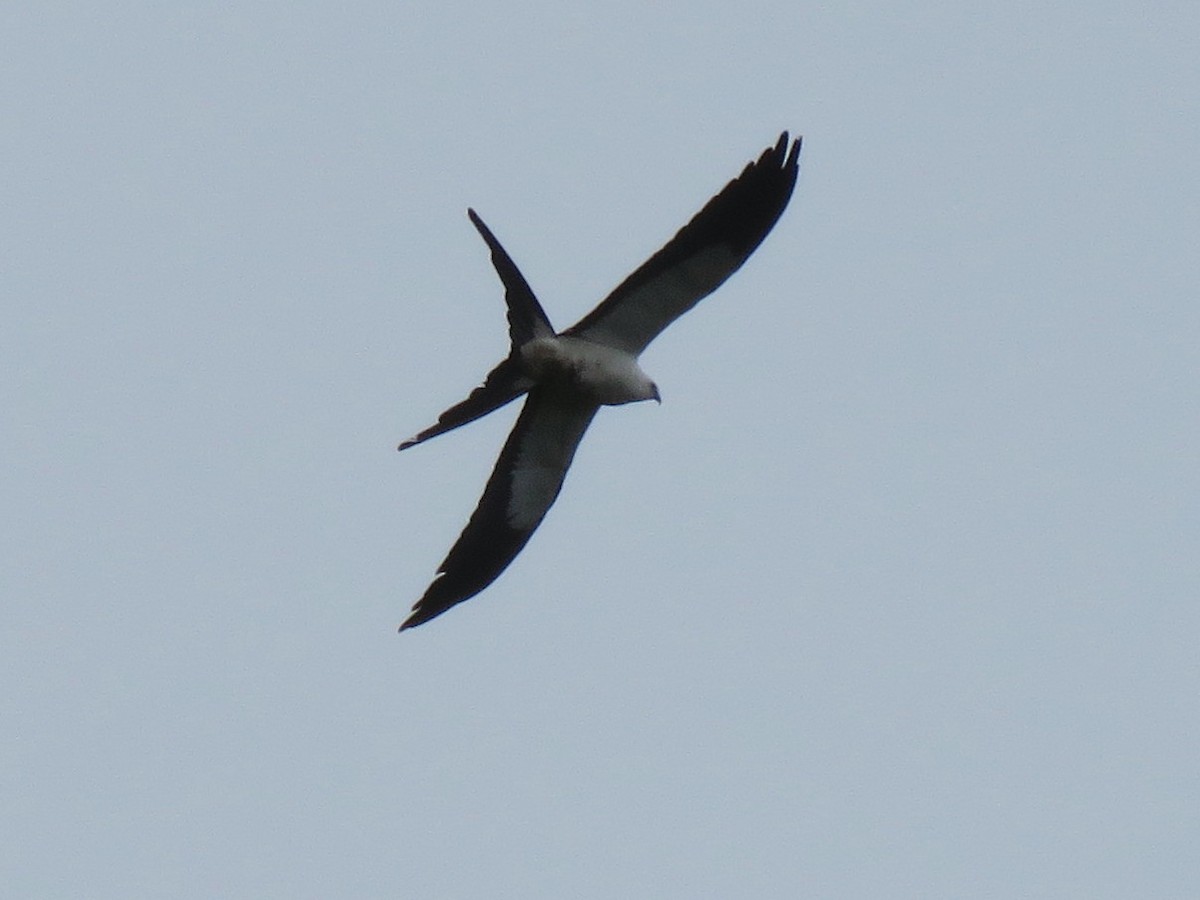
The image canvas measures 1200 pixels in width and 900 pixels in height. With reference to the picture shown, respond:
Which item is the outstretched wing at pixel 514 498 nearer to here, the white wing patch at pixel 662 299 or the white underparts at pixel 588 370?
the white underparts at pixel 588 370

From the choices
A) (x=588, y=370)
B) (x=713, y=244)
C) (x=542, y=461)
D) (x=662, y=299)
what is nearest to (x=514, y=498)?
(x=542, y=461)

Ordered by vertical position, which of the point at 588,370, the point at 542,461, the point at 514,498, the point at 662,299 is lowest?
the point at 514,498

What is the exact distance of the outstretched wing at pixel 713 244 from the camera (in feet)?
40.3

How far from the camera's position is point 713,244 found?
1236 cm

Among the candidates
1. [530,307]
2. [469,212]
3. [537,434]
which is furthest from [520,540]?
[469,212]

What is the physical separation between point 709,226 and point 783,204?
528 mm

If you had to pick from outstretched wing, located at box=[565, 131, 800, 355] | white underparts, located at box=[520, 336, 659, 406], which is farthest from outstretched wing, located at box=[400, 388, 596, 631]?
outstretched wing, located at box=[565, 131, 800, 355]

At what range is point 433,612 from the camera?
13.0 metres

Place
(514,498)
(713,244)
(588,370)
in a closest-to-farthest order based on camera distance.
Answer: (713,244) → (588,370) → (514,498)

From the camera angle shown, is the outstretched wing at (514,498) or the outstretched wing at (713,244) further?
the outstretched wing at (514,498)

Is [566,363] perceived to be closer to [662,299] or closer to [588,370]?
[588,370]

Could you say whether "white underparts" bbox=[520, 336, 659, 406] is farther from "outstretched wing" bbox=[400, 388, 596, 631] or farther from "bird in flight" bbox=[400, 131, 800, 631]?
"outstretched wing" bbox=[400, 388, 596, 631]

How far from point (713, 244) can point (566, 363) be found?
Result: 1246 millimetres

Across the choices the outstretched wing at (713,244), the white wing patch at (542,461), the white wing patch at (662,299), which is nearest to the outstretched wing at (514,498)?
the white wing patch at (542,461)
